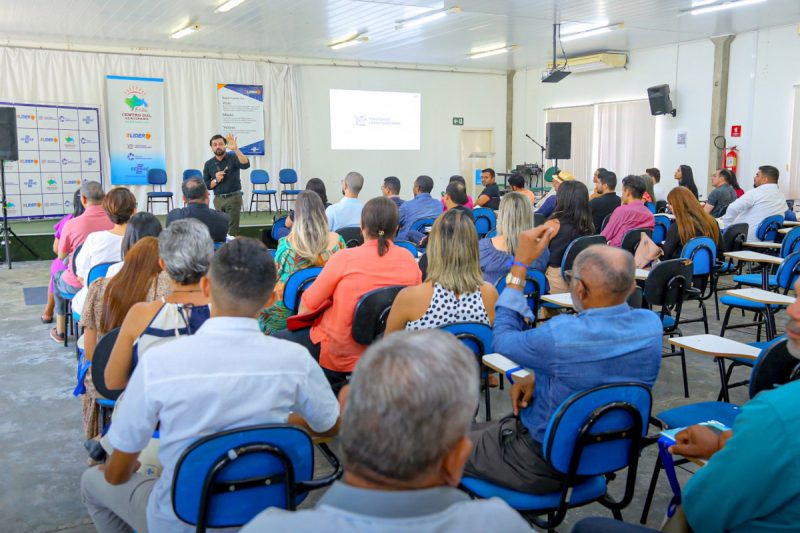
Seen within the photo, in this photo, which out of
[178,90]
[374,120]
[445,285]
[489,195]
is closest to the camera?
[445,285]

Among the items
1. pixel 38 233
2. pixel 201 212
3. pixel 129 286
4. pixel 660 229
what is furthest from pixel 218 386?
pixel 38 233

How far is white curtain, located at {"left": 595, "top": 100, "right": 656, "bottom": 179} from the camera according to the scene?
41.4 feet

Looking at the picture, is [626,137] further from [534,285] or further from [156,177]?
[534,285]

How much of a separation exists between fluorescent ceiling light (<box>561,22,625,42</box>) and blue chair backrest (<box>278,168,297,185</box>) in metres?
5.63

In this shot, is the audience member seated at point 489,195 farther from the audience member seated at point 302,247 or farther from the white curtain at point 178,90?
the audience member seated at point 302,247

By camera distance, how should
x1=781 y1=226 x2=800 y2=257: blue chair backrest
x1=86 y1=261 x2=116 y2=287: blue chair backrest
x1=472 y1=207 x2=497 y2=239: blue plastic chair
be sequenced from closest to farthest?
x1=86 y1=261 x2=116 y2=287: blue chair backrest < x1=781 y1=226 x2=800 y2=257: blue chair backrest < x1=472 y1=207 x2=497 y2=239: blue plastic chair

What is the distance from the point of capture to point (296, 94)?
524 inches

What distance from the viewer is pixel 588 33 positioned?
422 inches

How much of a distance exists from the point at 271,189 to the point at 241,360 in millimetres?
11872

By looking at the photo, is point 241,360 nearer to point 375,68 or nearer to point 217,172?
point 217,172

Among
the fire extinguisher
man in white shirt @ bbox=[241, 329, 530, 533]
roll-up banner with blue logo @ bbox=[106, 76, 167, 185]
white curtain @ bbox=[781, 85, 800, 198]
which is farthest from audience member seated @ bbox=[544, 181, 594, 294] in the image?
roll-up banner with blue logo @ bbox=[106, 76, 167, 185]

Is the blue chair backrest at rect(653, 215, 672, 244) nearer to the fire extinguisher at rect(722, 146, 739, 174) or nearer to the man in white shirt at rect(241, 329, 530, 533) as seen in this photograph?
the fire extinguisher at rect(722, 146, 739, 174)

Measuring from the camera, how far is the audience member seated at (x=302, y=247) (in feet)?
13.0

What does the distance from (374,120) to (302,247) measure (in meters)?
10.9
